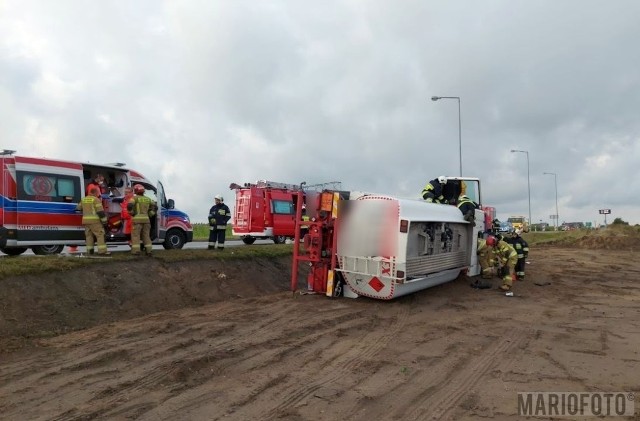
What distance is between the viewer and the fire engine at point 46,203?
10680mm

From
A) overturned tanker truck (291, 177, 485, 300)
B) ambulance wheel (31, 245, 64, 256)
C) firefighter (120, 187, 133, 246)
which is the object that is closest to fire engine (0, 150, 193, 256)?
ambulance wheel (31, 245, 64, 256)

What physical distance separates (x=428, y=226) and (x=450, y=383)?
5086 mm

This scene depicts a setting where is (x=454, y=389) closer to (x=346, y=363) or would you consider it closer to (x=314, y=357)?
(x=346, y=363)

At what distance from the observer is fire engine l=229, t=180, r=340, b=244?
→ 21.0 m

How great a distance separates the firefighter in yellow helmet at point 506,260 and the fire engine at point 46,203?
8750 mm

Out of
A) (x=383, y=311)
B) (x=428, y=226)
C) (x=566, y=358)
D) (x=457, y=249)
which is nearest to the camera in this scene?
(x=566, y=358)

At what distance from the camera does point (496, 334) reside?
6934 millimetres

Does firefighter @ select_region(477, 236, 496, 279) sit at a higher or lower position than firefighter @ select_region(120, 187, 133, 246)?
lower

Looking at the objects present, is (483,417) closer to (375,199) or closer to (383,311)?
(383,311)

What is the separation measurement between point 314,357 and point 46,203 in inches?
329

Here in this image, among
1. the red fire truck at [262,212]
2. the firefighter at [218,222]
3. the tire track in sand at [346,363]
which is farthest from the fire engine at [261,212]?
the tire track in sand at [346,363]

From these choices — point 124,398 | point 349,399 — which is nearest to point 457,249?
point 349,399

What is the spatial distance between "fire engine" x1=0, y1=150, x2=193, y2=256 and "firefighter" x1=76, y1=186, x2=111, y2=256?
79 cm

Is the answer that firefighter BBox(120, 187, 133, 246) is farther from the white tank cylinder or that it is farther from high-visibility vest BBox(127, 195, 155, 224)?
the white tank cylinder
